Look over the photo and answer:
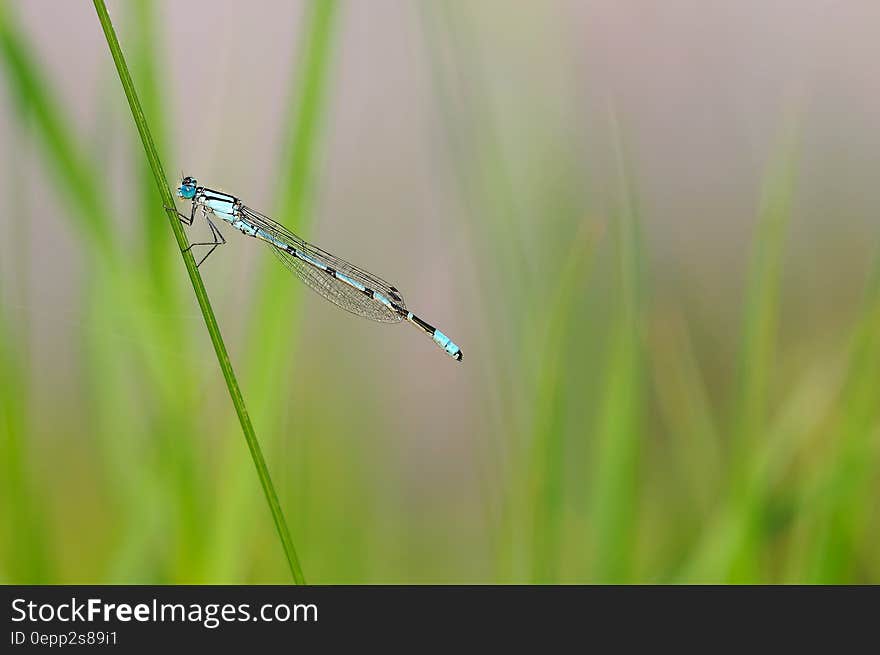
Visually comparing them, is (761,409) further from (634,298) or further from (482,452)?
(482,452)

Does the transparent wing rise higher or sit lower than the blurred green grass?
higher

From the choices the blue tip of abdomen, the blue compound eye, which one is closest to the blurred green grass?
the blue tip of abdomen

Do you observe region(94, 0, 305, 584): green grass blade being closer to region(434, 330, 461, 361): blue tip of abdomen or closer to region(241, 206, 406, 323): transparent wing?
region(241, 206, 406, 323): transparent wing

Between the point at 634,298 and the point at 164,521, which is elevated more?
the point at 634,298

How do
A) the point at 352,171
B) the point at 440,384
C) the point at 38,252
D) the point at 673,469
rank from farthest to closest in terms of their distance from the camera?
the point at 440,384 → the point at 352,171 → the point at 38,252 → the point at 673,469

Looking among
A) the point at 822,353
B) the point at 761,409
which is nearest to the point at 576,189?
the point at 822,353
